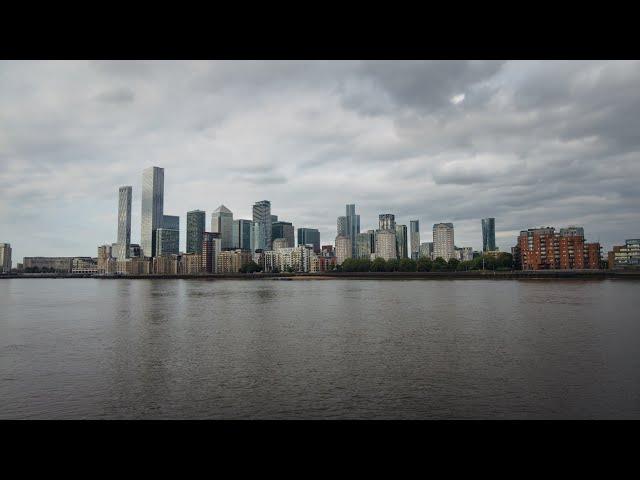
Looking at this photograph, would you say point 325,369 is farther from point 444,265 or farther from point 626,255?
point 626,255

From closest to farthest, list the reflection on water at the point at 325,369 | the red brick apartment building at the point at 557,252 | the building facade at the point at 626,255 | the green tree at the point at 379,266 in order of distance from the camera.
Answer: the reflection on water at the point at 325,369 < the red brick apartment building at the point at 557,252 < the building facade at the point at 626,255 < the green tree at the point at 379,266

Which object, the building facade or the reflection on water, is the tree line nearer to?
the building facade

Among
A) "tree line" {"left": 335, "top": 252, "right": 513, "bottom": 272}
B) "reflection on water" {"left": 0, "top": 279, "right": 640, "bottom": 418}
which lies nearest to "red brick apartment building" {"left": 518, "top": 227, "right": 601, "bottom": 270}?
"tree line" {"left": 335, "top": 252, "right": 513, "bottom": 272}

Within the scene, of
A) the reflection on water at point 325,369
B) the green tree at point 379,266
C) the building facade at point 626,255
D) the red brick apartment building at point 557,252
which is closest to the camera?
the reflection on water at point 325,369

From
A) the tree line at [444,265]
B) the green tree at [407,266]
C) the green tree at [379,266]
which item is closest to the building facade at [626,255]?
the tree line at [444,265]

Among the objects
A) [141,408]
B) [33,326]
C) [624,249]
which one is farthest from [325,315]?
[624,249]

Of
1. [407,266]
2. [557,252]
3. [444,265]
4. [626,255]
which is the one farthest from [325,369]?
[626,255]

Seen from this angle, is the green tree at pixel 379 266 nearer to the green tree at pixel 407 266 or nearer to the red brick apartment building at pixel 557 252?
the green tree at pixel 407 266
